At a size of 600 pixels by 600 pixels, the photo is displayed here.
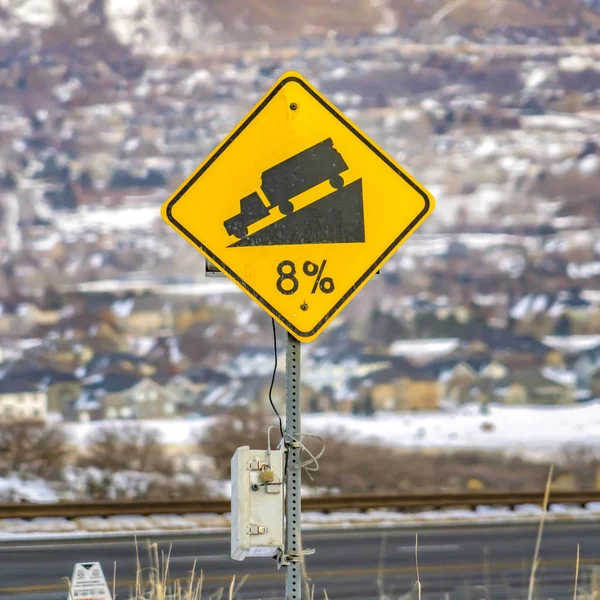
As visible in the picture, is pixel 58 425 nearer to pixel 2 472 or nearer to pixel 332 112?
pixel 2 472

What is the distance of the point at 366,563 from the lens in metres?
11.4

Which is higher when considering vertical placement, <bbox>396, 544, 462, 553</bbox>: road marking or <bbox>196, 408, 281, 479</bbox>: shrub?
<bbox>396, 544, 462, 553</bbox>: road marking

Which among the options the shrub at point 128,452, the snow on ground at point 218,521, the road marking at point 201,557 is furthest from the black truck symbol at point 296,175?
the shrub at point 128,452

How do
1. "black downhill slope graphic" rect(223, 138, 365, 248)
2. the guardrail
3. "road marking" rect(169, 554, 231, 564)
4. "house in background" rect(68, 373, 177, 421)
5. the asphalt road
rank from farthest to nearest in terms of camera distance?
"house in background" rect(68, 373, 177, 421) < the guardrail < "road marking" rect(169, 554, 231, 564) < the asphalt road < "black downhill slope graphic" rect(223, 138, 365, 248)

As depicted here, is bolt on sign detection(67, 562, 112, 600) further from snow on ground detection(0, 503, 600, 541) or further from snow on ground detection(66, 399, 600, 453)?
snow on ground detection(66, 399, 600, 453)

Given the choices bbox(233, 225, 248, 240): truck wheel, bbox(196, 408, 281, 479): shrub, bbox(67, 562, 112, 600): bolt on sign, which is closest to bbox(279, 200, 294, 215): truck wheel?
bbox(233, 225, 248, 240): truck wheel

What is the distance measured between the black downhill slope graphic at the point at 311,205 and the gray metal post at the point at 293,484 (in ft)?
1.37

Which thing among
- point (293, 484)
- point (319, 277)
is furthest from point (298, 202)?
point (293, 484)

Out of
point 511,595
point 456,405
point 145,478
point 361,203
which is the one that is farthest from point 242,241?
point 456,405

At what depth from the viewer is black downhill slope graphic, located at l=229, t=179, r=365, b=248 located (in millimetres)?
3789

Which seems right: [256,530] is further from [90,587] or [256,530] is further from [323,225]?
[90,587]

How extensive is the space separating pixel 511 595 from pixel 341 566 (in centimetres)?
226

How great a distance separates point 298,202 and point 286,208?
0.05 metres

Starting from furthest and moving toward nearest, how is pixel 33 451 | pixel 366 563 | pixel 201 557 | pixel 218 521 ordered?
pixel 33 451 → pixel 218 521 → pixel 201 557 → pixel 366 563
